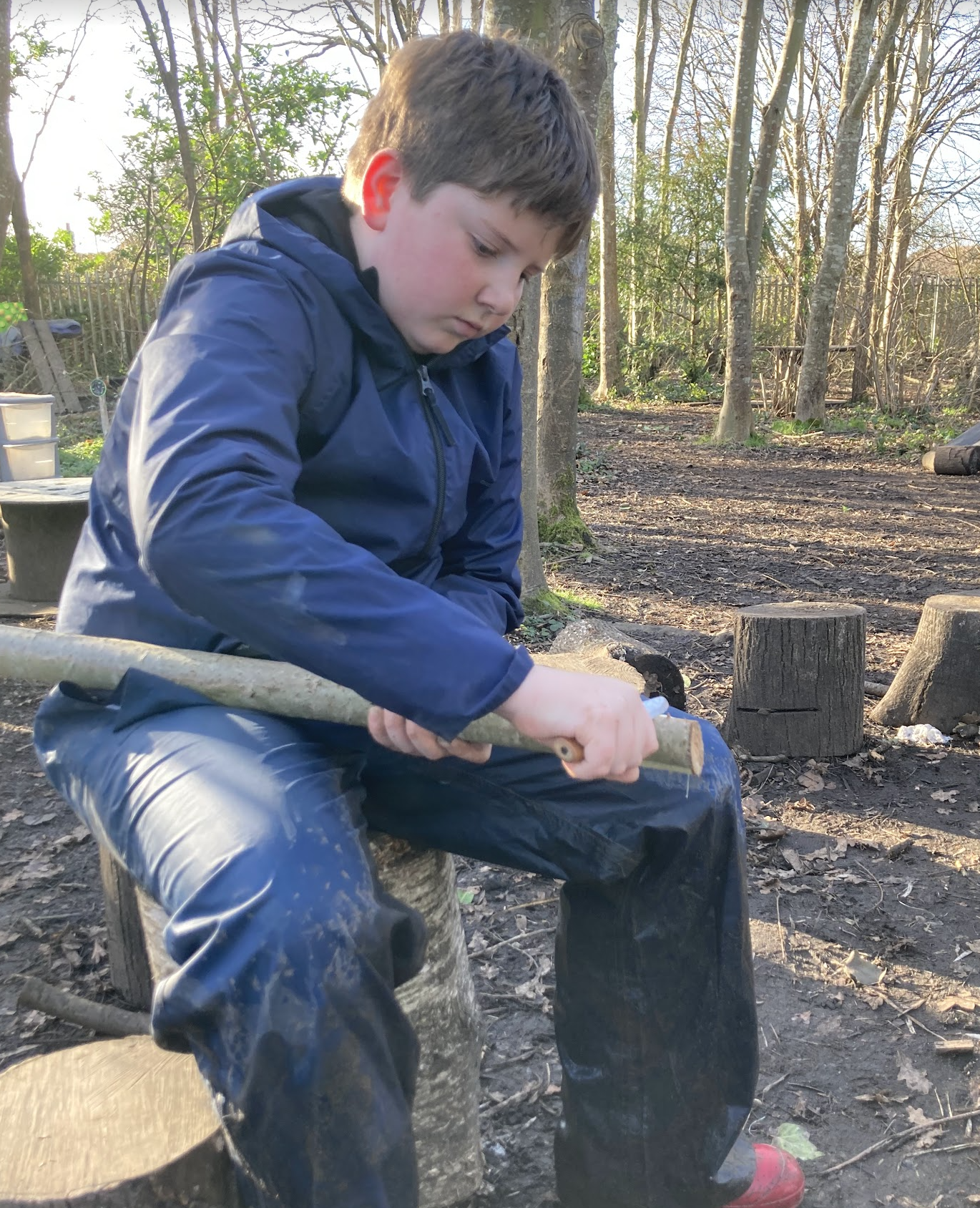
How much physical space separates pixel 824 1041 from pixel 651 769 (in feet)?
4.19

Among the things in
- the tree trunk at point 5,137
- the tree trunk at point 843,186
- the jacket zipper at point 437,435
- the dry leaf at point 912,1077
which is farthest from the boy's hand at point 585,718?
the tree trunk at point 843,186

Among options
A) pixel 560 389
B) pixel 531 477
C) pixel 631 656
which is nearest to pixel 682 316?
pixel 560 389

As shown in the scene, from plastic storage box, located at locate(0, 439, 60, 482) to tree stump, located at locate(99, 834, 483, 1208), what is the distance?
709 cm

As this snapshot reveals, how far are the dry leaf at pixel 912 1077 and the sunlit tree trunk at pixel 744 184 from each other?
11553 mm

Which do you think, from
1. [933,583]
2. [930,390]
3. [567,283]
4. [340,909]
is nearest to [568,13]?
[567,283]

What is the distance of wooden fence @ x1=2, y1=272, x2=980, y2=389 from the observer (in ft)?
49.8

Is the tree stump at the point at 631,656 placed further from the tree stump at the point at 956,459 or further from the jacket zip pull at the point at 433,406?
the tree stump at the point at 956,459

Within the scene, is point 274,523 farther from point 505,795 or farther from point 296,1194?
point 296,1194

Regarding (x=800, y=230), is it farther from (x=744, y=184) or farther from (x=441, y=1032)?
(x=441, y=1032)

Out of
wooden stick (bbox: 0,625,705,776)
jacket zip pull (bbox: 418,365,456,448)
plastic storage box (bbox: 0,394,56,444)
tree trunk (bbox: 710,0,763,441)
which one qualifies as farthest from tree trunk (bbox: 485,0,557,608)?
tree trunk (bbox: 710,0,763,441)

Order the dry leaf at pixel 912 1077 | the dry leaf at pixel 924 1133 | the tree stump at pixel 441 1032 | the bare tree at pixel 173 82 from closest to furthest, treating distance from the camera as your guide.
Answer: the tree stump at pixel 441 1032 → the dry leaf at pixel 924 1133 → the dry leaf at pixel 912 1077 → the bare tree at pixel 173 82

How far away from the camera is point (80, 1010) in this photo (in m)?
2.38

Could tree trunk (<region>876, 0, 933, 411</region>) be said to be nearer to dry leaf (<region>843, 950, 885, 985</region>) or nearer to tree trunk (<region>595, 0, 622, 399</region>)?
tree trunk (<region>595, 0, 622, 399</region>)

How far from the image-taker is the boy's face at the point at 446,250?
1.58 metres
